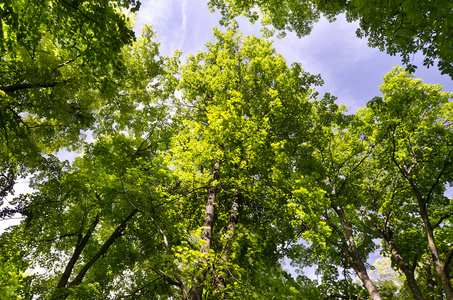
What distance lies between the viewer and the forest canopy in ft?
14.7

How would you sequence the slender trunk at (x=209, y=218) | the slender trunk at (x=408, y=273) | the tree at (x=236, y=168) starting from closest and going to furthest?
the tree at (x=236, y=168) → the slender trunk at (x=209, y=218) → the slender trunk at (x=408, y=273)

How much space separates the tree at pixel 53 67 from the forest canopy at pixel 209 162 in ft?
Answer: 0.15

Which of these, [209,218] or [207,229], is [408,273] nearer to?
[209,218]

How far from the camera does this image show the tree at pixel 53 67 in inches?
146

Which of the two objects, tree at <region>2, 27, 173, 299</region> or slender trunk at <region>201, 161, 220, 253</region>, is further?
tree at <region>2, 27, 173, 299</region>

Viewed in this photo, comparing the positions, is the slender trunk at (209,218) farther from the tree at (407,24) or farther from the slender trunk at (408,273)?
the slender trunk at (408,273)

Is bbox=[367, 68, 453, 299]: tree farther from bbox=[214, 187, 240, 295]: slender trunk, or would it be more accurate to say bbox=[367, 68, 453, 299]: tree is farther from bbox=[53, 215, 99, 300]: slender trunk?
bbox=[53, 215, 99, 300]: slender trunk

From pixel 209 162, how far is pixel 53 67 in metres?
4.91

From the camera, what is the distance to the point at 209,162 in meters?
6.38

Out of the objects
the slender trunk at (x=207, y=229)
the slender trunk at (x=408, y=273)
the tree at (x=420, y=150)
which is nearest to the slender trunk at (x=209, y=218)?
the slender trunk at (x=207, y=229)

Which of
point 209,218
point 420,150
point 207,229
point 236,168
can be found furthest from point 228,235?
point 420,150

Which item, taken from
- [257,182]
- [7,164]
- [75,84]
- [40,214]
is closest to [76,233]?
[40,214]

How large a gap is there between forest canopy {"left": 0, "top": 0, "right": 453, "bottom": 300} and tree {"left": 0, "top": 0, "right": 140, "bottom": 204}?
0.15 feet

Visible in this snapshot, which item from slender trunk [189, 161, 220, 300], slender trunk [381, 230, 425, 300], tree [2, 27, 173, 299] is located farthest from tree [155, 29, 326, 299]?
slender trunk [381, 230, 425, 300]
